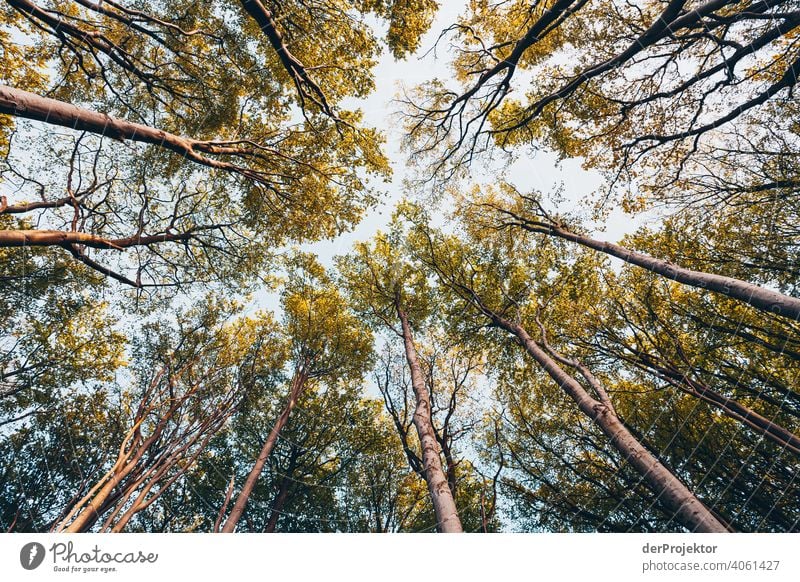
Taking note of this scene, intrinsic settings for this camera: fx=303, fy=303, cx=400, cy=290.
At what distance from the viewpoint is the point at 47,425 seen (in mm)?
7160

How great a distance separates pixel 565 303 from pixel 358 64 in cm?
657

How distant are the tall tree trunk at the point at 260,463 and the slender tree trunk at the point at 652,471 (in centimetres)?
497

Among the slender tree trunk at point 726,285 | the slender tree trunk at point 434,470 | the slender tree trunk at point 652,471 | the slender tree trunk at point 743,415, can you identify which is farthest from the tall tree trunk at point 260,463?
the slender tree trunk at point 743,415

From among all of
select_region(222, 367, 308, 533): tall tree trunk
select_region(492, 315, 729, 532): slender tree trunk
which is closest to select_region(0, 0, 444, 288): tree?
select_region(222, 367, 308, 533): tall tree trunk

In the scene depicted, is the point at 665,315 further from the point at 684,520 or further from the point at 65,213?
the point at 65,213

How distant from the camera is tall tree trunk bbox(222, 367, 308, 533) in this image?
460cm
